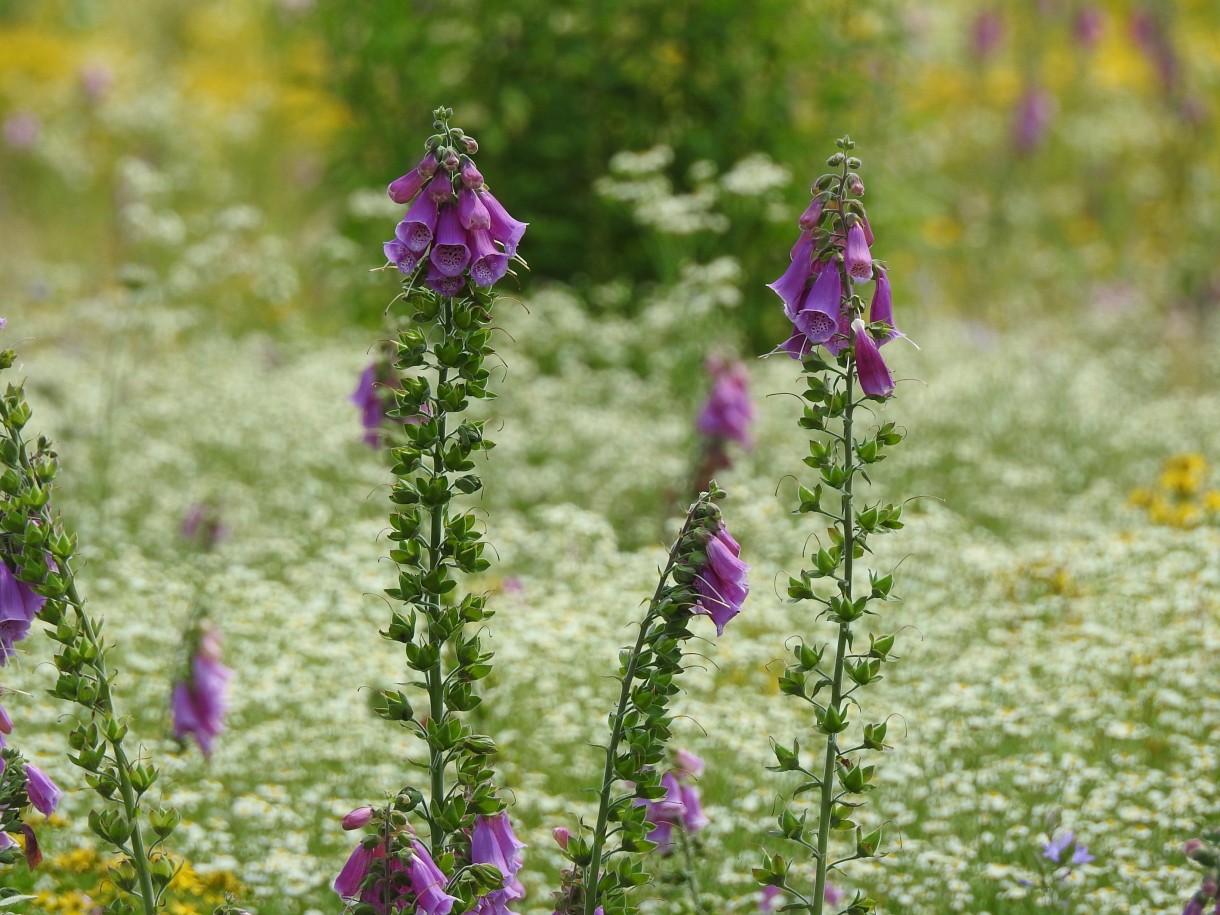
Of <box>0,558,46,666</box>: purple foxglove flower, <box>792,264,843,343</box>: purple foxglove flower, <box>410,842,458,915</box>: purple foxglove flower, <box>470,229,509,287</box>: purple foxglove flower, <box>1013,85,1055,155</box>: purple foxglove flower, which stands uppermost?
<box>1013,85,1055,155</box>: purple foxglove flower

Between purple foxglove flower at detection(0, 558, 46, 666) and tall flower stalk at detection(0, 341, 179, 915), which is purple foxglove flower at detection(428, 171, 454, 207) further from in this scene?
purple foxglove flower at detection(0, 558, 46, 666)

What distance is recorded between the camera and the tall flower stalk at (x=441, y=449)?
2.49m

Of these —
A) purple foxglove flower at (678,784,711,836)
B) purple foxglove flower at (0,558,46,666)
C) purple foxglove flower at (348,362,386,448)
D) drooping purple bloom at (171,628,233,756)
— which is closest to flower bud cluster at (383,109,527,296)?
purple foxglove flower at (0,558,46,666)

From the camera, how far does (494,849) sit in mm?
2598

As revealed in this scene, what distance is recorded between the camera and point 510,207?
9.91m

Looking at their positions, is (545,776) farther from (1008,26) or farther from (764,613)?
(1008,26)

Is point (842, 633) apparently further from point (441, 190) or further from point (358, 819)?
point (441, 190)

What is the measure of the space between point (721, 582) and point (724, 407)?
373 cm

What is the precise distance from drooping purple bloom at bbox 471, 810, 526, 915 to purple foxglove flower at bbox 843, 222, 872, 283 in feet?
3.82

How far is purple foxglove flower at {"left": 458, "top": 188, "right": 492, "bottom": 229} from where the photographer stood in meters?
2.47

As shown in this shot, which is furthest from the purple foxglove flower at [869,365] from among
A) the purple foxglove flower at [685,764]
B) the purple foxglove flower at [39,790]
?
the purple foxglove flower at [39,790]

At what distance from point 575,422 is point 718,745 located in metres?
3.49

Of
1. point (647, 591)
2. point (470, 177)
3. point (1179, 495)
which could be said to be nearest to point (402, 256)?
point (470, 177)

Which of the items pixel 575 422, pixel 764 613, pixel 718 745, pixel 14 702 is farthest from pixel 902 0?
pixel 14 702
